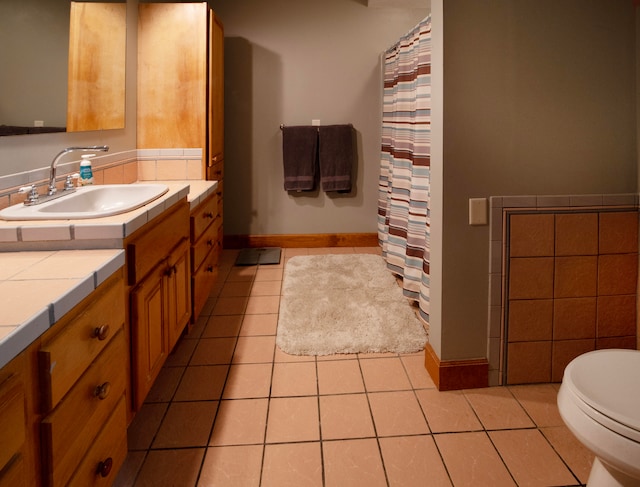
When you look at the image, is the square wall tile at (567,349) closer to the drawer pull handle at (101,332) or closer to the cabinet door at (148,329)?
the cabinet door at (148,329)

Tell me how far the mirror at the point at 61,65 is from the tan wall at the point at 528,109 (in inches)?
62.2

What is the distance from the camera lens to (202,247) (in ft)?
9.02

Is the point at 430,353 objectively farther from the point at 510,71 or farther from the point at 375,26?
the point at 375,26

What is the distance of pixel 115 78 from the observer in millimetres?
2850

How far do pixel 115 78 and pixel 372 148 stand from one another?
7.74 feet

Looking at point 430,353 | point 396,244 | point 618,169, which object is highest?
point 618,169

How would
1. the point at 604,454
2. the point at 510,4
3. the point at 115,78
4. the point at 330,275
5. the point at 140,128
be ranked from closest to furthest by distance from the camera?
the point at 604,454 < the point at 510,4 < the point at 115,78 < the point at 140,128 < the point at 330,275

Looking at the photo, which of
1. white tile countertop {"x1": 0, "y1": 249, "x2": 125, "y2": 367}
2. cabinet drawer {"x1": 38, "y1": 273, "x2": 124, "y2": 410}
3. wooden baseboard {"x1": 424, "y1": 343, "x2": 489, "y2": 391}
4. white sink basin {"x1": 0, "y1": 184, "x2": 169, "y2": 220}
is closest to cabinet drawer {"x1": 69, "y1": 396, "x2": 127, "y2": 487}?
cabinet drawer {"x1": 38, "y1": 273, "x2": 124, "y2": 410}

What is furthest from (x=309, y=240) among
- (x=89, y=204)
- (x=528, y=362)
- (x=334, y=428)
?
(x=334, y=428)

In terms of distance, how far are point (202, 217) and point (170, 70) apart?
1.20 m

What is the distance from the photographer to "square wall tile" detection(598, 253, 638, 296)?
2014mm

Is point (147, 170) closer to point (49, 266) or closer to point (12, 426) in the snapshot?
point (49, 266)

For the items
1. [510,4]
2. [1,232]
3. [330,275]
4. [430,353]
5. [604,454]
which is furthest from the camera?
[330,275]

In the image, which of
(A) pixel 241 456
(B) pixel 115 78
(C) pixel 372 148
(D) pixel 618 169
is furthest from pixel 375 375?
(C) pixel 372 148
